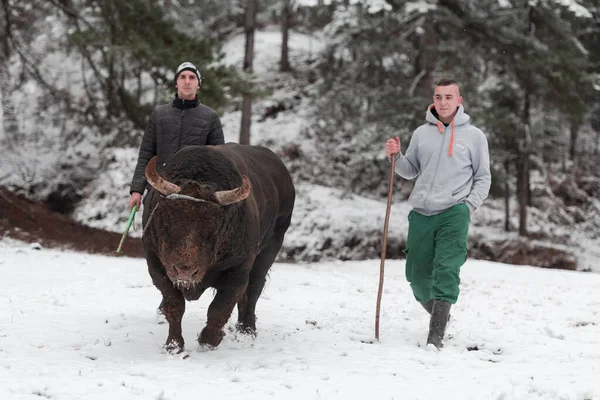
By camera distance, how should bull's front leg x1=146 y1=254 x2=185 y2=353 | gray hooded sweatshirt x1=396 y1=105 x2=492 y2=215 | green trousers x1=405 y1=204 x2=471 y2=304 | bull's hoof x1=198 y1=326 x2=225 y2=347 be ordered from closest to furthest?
bull's front leg x1=146 y1=254 x2=185 y2=353, bull's hoof x1=198 y1=326 x2=225 y2=347, green trousers x1=405 y1=204 x2=471 y2=304, gray hooded sweatshirt x1=396 y1=105 x2=492 y2=215

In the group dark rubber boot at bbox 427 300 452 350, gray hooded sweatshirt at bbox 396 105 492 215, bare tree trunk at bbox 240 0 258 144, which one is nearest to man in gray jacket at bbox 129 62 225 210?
gray hooded sweatshirt at bbox 396 105 492 215

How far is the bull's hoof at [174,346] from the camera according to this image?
5.19 metres

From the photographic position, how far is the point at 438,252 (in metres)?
5.77

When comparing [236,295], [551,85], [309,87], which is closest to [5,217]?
[236,295]

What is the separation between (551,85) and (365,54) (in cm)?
546

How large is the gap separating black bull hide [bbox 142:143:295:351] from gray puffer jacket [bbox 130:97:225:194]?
424 millimetres

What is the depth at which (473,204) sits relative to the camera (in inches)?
228

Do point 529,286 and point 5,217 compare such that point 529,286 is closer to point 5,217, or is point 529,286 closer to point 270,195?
Result: point 270,195

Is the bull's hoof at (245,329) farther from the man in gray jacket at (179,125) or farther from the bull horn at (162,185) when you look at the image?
the bull horn at (162,185)

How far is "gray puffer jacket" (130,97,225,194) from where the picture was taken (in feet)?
20.7

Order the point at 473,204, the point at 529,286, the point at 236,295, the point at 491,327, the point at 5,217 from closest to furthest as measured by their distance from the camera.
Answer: the point at 236,295
the point at 473,204
the point at 491,327
the point at 529,286
the point at 5,217

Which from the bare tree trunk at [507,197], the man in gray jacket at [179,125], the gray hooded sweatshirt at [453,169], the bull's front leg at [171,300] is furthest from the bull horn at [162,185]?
the bare tree trunk at [507,197]

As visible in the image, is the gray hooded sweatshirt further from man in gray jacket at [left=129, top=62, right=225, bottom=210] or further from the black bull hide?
man in gray jacket at [left=129, top=62, right=225, bottom=210]

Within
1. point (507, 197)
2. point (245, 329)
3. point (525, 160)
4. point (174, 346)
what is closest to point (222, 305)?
point (174, 346)
